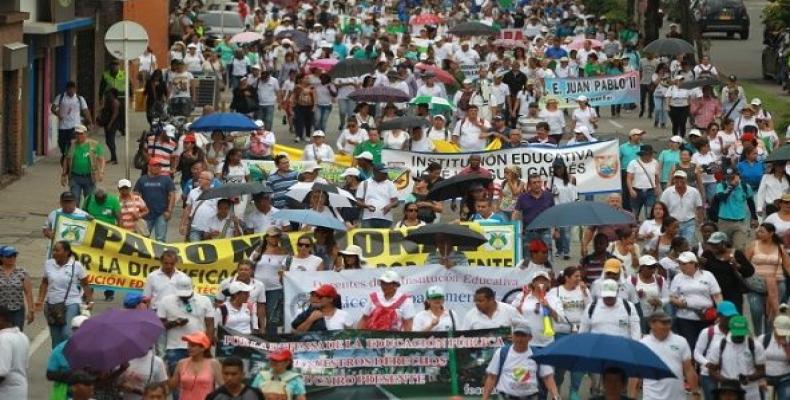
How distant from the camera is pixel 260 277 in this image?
19.3 m

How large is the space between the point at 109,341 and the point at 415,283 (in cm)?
469

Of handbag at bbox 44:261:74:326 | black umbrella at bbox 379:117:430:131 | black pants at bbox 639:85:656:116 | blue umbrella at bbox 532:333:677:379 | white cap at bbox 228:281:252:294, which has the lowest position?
black pants at bbox 639:85:656:116

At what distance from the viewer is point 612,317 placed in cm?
1692

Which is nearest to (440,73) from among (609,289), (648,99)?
(648,99)

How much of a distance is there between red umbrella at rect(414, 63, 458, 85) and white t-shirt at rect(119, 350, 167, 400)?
20.8 metres

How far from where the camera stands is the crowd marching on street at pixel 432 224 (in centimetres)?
1591

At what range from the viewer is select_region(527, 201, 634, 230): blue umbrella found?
20.0 meters

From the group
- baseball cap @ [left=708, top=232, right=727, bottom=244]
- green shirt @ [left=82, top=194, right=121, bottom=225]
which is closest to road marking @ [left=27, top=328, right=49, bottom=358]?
green shirt @ [left=82, top=194, right=121, bottom=225]

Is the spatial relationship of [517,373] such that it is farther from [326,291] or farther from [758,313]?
[758,313]

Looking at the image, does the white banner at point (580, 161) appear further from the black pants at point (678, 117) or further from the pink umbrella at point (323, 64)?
the pink umbrella at point (323, 64)

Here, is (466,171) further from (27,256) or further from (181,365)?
(181,365)

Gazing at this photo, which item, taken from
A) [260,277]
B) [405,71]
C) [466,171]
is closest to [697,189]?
[466,171]

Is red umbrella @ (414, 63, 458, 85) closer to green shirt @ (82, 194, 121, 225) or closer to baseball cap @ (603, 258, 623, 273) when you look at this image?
green shirt @ (82, 194, 121, 225)

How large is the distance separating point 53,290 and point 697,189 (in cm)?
845
